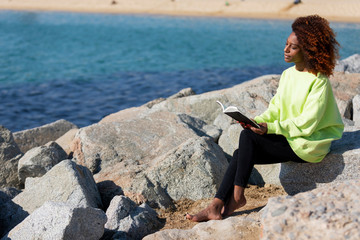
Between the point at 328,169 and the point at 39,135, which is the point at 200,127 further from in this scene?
the point at 39,135

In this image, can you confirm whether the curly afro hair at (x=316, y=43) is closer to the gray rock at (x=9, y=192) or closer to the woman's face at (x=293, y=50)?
the woman's face at (x=293, y=50)

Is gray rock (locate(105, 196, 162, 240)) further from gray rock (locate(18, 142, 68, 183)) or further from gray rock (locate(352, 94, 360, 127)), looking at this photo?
gray rock (locate(352, 94, 360, 127))

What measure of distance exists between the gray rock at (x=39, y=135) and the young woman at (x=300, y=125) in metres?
4.36

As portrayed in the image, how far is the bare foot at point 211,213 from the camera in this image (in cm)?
389

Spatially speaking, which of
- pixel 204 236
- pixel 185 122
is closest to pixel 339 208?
pixel 204 236

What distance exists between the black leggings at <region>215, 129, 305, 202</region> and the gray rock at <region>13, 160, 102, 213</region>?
4.51 feet

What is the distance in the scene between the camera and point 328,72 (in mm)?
3824

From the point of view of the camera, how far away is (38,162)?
5.52 metres

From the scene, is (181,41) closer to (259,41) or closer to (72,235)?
(259,41)

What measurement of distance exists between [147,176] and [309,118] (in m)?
1.74

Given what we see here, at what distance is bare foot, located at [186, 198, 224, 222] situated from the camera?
12.8ft

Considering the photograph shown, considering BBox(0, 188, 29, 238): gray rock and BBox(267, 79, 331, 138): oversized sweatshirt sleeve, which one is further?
BBox(0, 188, 29, 238): gray rock

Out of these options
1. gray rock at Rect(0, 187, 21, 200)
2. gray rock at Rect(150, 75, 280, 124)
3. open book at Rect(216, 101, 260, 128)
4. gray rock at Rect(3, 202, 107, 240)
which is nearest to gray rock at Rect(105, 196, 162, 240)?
gray rock at Rect(3, 202, 107, 240)

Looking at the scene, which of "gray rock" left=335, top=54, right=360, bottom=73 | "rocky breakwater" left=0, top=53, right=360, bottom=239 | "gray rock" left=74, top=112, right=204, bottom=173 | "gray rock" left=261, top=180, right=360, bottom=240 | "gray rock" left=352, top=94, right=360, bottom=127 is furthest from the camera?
"gray rock" left=335, top=54, right=360, bottom=73
